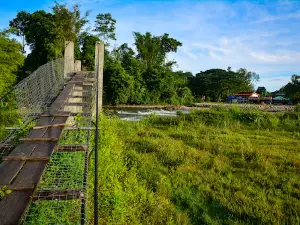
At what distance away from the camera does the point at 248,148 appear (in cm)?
651

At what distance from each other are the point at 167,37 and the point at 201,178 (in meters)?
30.5

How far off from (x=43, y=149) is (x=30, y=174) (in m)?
0.43

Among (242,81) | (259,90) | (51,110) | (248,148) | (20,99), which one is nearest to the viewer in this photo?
(51,110)

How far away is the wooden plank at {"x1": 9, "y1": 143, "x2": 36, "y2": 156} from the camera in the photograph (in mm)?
2031

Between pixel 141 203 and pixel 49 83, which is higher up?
pixel 49 83

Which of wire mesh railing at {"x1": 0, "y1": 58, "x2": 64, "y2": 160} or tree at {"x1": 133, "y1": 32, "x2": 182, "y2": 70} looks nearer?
wire mesh railing at {"x1": 0, "y1": 58, "x2": 64, "y2": 160}

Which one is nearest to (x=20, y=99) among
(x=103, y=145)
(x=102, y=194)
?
(x=103, y=145)

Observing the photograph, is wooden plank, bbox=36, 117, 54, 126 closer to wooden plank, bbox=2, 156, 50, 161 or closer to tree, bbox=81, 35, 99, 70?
wooden plank, bbox=2, 156, 50, 161

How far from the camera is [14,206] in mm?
1439

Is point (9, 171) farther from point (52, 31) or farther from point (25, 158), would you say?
point (52, 31)

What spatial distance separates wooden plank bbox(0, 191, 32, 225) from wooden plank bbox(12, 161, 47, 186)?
10cm

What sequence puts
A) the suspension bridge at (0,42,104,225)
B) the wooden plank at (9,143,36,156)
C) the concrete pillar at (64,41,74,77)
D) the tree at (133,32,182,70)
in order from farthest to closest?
the tree at (133,32,182,70)
the concrete pillar at (64,41,74,77)
the wooden plank at (9,143,36,156)
the suspension bridge at (0,42,104,225)

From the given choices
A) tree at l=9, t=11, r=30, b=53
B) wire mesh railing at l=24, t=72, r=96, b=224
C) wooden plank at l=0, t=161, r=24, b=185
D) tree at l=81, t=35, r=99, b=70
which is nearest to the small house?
tree at l=81, t=35, r=99, b=70

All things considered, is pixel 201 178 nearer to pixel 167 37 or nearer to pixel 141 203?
→ pixel 141 203
